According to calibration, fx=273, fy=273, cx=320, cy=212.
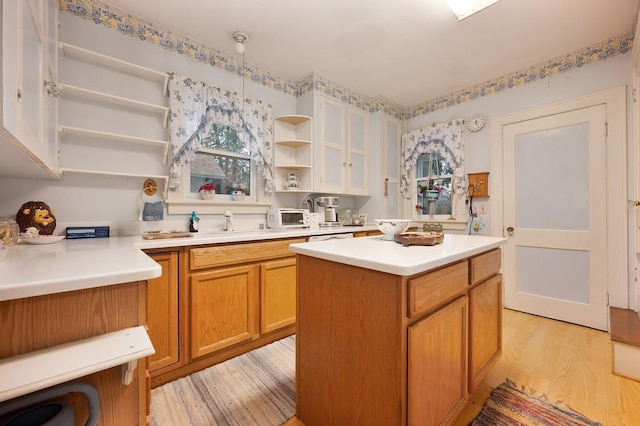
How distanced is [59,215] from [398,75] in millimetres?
3379

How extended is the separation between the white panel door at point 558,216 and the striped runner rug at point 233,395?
Answer: 104 inches

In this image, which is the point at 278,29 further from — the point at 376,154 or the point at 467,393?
the point at 467,393

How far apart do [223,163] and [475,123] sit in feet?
9.77

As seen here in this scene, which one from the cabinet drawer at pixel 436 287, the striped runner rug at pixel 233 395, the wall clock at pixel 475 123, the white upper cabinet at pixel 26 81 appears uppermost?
the wall clock at pixel 475 123

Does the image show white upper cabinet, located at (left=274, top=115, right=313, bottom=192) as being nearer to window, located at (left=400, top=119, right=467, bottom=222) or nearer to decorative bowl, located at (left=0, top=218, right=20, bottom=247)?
window, located at (left=400, top=119, right=467, bottom=222)

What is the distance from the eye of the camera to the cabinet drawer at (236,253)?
6.06ft

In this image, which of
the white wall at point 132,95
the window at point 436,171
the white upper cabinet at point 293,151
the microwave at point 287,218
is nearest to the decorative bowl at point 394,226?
the microwave at point 287,218

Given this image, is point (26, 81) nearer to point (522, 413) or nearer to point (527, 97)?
point (522, 413)

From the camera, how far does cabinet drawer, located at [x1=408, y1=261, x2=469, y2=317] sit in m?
1.00

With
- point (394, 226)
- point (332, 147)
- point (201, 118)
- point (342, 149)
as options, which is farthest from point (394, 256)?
point (342, 149)

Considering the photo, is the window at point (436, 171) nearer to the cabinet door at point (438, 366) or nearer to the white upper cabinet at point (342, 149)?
the white upper cabinet at point (342, 149)

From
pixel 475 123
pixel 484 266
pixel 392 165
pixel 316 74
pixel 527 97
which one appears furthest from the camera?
pixel 392 165

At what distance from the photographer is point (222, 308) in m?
1.96

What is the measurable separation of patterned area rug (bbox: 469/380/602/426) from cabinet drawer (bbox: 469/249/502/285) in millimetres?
705
